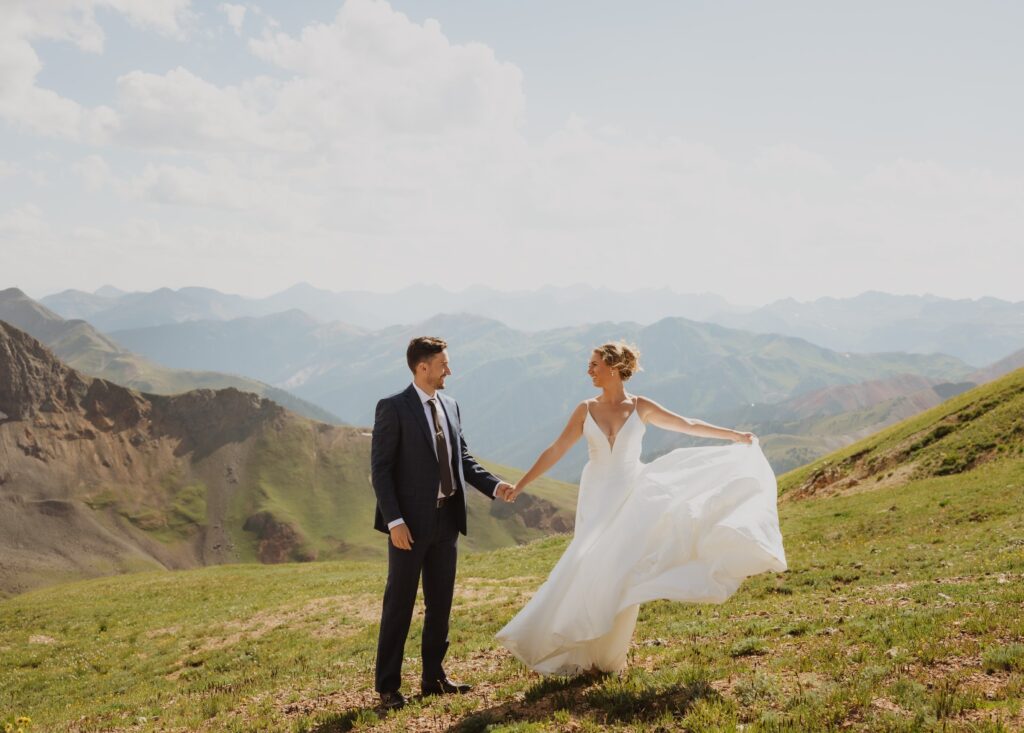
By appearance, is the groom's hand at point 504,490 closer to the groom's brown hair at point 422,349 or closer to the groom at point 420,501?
the groom at point 420,501

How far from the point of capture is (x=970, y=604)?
37.8 ft

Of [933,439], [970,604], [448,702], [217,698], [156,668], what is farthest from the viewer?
[933,439]

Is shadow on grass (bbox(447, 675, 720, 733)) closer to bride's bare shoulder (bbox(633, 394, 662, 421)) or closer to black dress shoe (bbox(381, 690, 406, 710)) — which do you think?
black dress shoe (bbox(381, 690, 406, 710))

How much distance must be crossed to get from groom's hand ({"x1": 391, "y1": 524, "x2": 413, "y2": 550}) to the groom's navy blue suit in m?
0.16

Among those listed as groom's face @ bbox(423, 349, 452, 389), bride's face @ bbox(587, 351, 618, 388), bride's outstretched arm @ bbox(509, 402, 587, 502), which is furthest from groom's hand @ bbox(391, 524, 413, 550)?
bride's face @ bbox(587, 351, 618, 388)

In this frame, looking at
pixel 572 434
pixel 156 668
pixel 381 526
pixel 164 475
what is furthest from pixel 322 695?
pixel 164 475

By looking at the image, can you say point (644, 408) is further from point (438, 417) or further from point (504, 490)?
point (438, 417)

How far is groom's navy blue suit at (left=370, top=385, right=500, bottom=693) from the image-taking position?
32.0 feet

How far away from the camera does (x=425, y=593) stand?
402 inches

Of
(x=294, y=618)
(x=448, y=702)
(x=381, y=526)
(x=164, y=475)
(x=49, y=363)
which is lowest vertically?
(x=164, y=475)

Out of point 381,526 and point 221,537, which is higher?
point 381,526

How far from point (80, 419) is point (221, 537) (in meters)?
53.6

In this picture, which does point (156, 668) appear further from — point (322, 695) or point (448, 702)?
point (448, 702)

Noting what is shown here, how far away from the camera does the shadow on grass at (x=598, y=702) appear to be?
8.20m
